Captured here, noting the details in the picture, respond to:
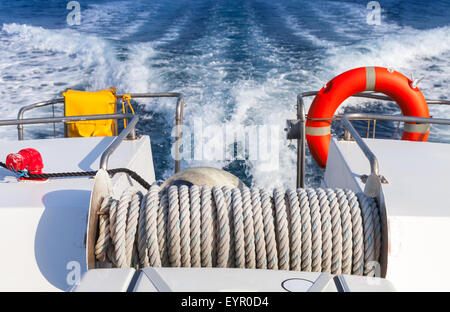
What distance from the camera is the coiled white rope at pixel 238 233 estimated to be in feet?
4.39

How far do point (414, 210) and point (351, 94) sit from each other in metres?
2.12

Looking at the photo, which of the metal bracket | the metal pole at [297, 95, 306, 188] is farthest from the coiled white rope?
the metal bracket

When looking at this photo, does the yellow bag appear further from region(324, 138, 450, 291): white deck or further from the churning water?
the churning water

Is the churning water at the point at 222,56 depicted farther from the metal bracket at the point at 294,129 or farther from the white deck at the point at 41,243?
the white deck at the point at 41,243

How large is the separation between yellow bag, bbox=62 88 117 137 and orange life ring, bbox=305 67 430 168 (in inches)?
61.5

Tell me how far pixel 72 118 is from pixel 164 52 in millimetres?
6818

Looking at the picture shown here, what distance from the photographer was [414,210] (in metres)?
1.66

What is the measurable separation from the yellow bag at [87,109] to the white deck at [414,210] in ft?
5.95

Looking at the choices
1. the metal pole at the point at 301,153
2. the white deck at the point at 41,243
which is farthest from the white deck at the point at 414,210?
the white deck at the point at 41,243

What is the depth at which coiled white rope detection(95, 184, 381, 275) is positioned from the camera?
134 cm

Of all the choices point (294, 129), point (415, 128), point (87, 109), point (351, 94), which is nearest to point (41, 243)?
point (87, 109)

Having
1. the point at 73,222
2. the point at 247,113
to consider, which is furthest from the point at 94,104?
the point at 247,113

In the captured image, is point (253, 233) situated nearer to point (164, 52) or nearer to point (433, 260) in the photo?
point (433, 260)
